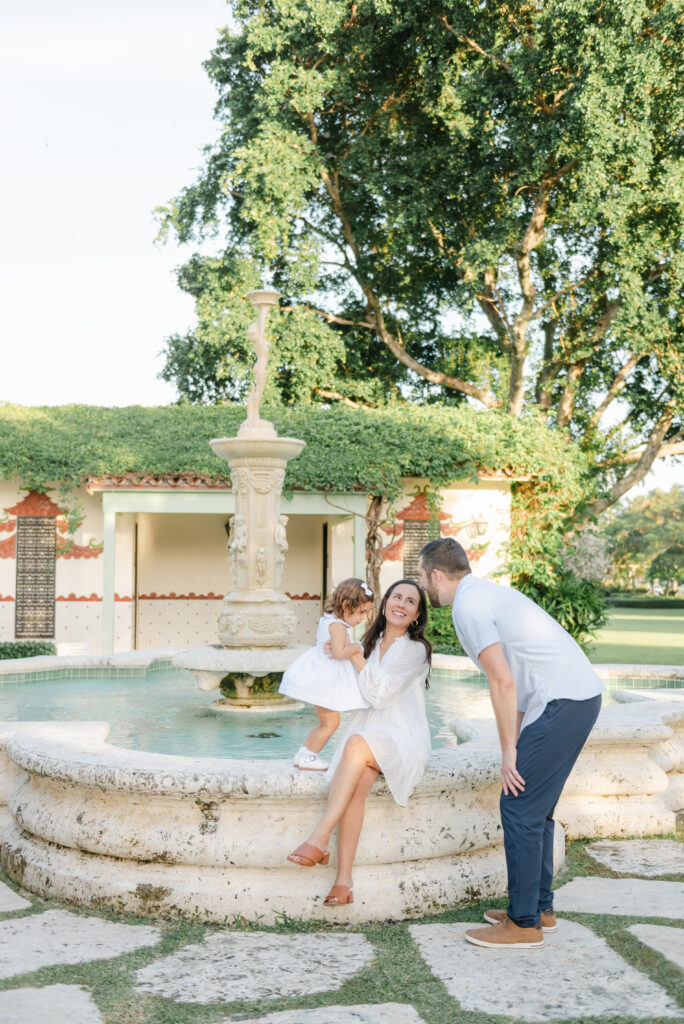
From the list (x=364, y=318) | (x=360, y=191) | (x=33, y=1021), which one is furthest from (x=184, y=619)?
(x=33, y=1021)

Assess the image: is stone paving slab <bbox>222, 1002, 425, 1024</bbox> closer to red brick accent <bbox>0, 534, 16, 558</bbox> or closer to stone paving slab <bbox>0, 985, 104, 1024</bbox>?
stone paving slab <bbox>0, 985, 104, 1024</bbox>

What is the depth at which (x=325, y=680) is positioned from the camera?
4758 mm

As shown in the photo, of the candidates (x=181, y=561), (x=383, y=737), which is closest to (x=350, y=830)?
(x=383, y=737)

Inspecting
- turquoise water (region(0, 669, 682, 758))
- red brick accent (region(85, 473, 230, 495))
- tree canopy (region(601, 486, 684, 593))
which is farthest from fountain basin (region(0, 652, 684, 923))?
tree canopy (region(601, 486, 684, 593))

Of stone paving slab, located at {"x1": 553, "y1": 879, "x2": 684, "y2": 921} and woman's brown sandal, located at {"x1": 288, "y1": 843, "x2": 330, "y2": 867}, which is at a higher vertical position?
woman's brown sandal, located at {"x1": 288, "y1": 843, "x2": 330, "y2": 867}

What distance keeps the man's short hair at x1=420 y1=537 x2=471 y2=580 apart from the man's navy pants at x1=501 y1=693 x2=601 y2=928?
66cm

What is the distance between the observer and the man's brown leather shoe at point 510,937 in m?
3.83

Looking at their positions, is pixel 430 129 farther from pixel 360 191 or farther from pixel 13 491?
pixel 13 491

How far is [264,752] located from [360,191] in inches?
659

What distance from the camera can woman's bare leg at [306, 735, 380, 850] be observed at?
4.07 meters

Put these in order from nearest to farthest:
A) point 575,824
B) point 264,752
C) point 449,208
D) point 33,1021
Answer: point 33,1021, point 575,824, point 264,752, point 449,208

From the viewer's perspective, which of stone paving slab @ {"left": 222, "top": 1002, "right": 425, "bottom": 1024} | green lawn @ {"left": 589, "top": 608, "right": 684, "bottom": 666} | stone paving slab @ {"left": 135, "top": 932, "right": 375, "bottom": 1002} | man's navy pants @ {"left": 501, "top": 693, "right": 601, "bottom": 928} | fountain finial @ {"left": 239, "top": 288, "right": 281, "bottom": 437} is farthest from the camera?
green lawn @ {"left": 589, "top": 608, "right": 684, "bottom": 666}

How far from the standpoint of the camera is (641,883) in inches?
187

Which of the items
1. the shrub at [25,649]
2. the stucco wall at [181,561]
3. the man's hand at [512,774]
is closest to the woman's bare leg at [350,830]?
the man's hand at [512,774]
